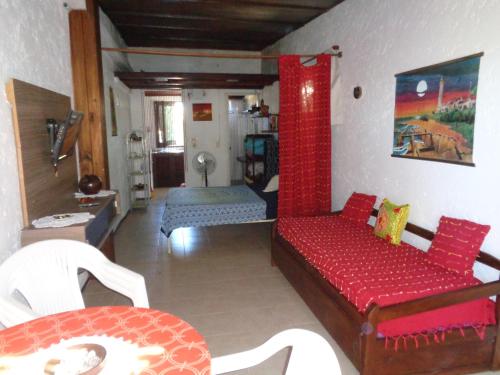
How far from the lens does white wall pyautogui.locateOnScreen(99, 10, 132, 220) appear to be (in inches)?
181

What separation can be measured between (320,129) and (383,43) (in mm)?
1121

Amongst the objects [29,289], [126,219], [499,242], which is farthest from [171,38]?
[499,242]

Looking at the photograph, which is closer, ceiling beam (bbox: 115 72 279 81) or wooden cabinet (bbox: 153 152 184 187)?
ceiling beam (bbox: 115 72 279 81)

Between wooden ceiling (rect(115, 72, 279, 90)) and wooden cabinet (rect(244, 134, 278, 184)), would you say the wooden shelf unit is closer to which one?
wooden ceiling (rect(115, 72, 279, 90))

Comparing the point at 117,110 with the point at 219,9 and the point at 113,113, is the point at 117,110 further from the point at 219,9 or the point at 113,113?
the point at 219,9

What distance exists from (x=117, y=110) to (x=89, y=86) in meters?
2.01

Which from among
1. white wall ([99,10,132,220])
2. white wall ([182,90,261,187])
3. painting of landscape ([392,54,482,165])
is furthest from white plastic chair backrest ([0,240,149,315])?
white wall ([182,90,261,187])

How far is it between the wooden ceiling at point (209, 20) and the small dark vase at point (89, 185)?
6.86 feet

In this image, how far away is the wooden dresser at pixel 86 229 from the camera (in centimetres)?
223

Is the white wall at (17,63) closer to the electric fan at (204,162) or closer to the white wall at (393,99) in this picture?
the white wall at (393,99)

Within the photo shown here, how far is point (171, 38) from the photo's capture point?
571 cm

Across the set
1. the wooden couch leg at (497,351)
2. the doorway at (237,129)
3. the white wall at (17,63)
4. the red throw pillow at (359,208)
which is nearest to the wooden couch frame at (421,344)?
the wooden couch leg at (497,351)

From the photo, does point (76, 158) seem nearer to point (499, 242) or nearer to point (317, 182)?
point (317, 182)

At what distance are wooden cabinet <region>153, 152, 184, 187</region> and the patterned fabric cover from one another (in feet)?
19.5
